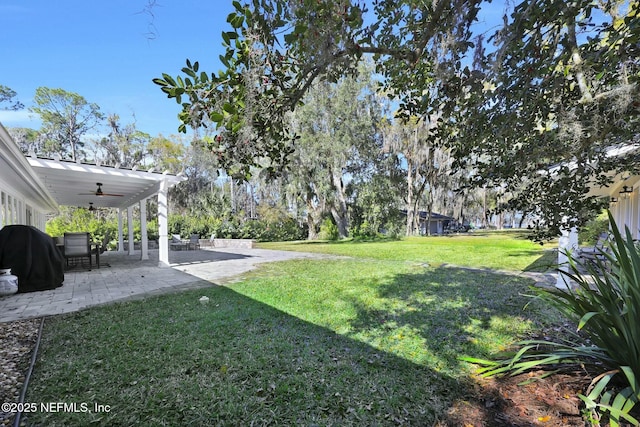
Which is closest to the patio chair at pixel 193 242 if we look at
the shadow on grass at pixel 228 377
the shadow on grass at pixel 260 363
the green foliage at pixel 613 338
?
the shadow on grass at pixel 260 363

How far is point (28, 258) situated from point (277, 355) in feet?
21.4

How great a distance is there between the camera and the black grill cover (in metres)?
6.35

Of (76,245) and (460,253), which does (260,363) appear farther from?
(460,253)

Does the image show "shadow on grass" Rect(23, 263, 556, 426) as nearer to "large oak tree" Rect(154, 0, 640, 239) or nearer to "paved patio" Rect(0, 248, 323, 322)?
"paved patio" Rect(0, 248, 323, 322)

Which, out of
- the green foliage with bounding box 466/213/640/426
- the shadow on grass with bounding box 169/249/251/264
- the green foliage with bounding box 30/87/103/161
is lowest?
the shadow on grass with bounding box 169/249/251/264

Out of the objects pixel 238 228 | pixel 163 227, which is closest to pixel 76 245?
pixel 163 227

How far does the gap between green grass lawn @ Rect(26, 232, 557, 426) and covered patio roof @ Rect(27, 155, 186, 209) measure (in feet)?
15.8

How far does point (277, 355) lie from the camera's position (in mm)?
3301

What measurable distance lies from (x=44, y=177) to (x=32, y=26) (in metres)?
3.98

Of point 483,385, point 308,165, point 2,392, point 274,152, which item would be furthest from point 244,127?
point 308,165

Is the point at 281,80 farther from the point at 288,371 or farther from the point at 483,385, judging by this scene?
the point at 483,385

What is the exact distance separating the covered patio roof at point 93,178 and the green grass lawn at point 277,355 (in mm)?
4816

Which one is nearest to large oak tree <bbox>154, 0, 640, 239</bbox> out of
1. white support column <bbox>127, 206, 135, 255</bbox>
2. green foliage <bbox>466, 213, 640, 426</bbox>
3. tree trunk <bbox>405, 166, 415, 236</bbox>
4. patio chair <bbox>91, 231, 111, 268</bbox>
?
green foliage <bbox>466, 213, 640, 426</bbox>

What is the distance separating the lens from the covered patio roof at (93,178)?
790 centimetres
